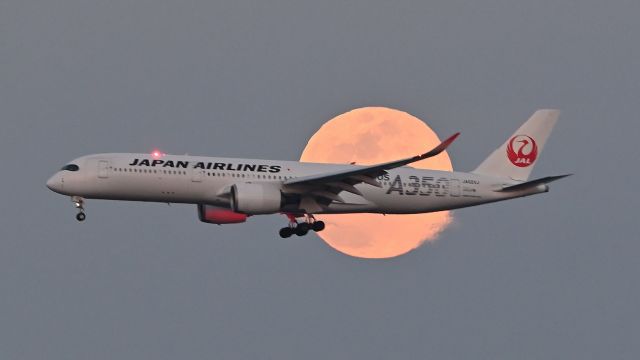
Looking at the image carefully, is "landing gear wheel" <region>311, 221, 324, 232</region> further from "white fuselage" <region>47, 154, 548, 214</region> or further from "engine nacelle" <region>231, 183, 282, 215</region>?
"engine nacelle" <region>231, 183, 282, 215</region>

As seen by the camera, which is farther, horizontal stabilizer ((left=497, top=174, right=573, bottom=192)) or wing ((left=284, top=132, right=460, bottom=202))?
horizontal stabilizer ((left=497, top=174, right=573, bottom=192))

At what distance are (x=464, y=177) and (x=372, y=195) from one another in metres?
5.09

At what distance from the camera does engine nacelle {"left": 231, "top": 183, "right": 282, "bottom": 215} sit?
223 ft

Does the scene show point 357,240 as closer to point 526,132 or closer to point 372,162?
point 372,162

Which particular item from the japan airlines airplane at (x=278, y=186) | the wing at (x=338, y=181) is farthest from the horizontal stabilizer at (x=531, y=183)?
the wing at (x=338, y=181)

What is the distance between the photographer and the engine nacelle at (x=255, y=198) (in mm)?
68000

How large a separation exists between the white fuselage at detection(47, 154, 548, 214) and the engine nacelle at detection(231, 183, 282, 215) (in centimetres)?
67

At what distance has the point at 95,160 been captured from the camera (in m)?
68.9

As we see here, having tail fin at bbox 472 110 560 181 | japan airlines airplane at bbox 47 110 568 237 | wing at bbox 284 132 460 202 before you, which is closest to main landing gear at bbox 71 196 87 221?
japan airlines airplane at bbox 47 110 568 237

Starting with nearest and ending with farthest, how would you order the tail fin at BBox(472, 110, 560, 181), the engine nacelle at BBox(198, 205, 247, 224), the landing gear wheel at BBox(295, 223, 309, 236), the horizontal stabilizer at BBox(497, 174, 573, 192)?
the horizontal stabilizer at BBox(497, 174, 573, 192), the landing gear wheel at BBox(295, 223, 309, 236), the engine nacelle at BBox(198, 205, 247, 224), the tail fin at BBox(472, 110, 560, 181)

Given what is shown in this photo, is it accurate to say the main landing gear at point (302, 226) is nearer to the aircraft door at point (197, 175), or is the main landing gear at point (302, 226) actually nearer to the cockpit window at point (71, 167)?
the aircraft door at point (197, 175)

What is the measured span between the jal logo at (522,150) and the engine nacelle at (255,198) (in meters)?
14.1

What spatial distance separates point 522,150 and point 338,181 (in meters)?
12.7

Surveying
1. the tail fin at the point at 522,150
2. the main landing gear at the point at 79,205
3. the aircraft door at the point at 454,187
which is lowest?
the main landing gear at the point at 79,205
